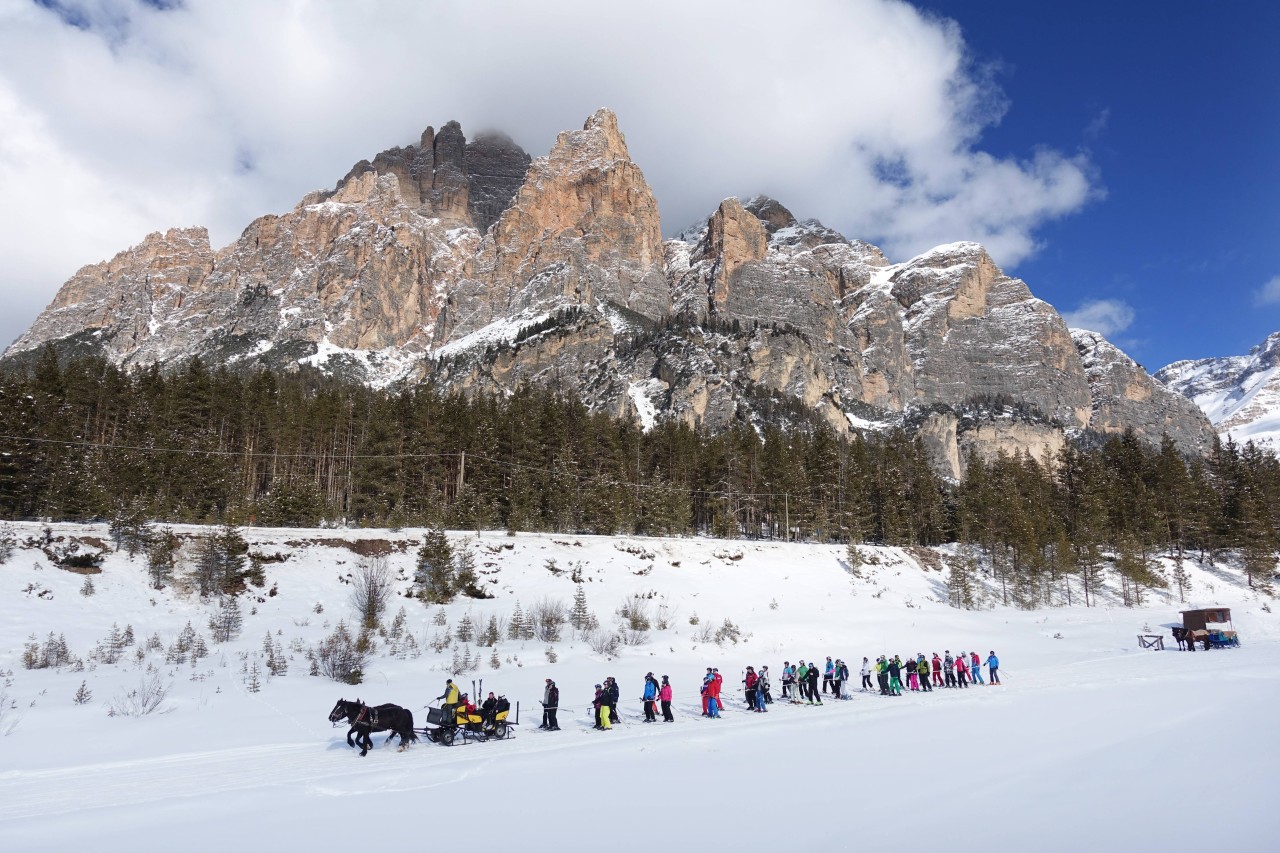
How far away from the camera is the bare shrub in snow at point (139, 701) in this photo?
1573 cm

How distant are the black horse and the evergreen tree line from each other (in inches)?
991

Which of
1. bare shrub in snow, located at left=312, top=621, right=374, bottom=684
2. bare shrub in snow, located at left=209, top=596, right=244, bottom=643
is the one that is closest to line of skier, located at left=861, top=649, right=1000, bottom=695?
bare shrub in snow, located at left=312, top=621, right=374, bottom=684

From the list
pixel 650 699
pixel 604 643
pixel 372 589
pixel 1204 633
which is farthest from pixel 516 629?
pixel 1204 633

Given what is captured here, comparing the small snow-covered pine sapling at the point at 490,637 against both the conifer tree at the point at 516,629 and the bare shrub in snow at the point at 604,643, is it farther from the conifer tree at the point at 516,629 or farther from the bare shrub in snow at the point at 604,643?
the bare shrub in snow at the point at 604,643

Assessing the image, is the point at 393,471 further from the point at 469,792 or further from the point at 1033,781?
the point at 1033,781

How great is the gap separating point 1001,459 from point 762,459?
2978 centimetres

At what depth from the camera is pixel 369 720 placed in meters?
13.4

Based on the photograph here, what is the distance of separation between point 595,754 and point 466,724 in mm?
3495

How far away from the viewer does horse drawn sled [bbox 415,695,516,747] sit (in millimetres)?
14805

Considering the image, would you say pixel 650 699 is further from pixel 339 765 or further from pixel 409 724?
pixel 339 765

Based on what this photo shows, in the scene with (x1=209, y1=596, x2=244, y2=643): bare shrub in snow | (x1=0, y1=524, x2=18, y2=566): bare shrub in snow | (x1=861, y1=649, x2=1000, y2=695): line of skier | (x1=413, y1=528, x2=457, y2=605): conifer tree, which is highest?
(x1=0, y1=524, x2=18, y2=566): bare shrub in snow

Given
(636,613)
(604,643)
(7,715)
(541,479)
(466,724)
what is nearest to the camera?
(7,715)

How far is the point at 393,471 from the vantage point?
5578cm

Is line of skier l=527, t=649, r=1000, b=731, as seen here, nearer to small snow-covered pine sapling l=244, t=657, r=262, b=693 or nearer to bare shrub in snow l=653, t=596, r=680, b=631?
small snow-covered pine sapling l=244, t=657, r=262, b=693
